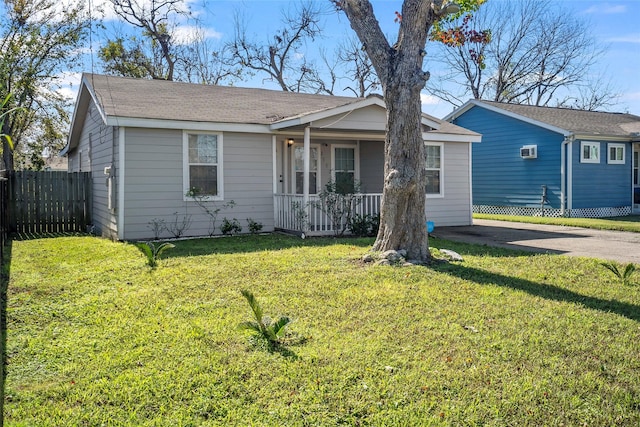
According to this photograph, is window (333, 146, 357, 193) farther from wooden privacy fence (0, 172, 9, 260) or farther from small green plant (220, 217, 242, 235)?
wooden privacy fence (0, 172, 9, 260)

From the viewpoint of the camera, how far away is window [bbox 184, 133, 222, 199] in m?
10.8

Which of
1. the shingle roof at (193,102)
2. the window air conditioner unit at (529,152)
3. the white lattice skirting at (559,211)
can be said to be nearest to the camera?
the shingle roof at (193,102)

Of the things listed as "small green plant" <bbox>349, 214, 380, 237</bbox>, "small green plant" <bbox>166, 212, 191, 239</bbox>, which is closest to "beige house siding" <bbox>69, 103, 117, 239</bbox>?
"small green plant" <bbox>166, 212, 191, 239</bbox>

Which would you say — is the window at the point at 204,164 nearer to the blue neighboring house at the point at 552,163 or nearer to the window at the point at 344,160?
the window at the point at 344,160

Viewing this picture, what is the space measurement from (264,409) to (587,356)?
8.15 ft

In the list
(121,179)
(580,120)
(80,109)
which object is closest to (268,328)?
(121,179)

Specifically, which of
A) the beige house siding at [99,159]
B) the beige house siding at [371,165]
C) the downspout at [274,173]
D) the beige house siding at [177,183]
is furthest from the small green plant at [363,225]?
the beige house siding at [99,159]

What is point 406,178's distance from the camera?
746 centimetres

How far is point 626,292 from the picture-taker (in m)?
5.74

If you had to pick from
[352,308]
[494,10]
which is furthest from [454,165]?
[494,10]

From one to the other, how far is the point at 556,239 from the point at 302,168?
6.22m

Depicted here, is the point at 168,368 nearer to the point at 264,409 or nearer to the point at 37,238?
the point at 264,409

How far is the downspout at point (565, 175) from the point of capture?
53.5 ft

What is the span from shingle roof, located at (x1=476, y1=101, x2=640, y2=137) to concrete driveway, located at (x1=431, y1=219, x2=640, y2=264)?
4.79 m
